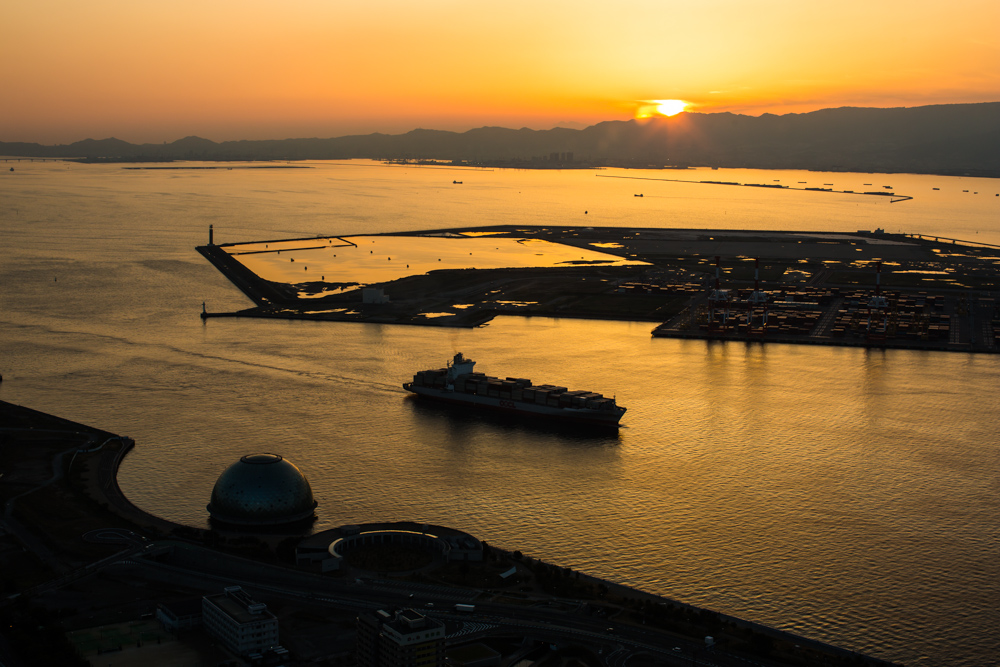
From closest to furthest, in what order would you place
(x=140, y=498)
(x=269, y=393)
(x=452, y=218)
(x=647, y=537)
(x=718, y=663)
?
1. (x=718, y=663)
2. (x=647, y=537)
3. (x=140, y=498)
4. (x=269, y=393)
5. (x=452, y=218)

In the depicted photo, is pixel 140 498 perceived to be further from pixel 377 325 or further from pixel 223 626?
pixel 377 325

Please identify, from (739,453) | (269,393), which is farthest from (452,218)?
(739,453)

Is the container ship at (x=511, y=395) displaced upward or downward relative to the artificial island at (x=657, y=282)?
downward

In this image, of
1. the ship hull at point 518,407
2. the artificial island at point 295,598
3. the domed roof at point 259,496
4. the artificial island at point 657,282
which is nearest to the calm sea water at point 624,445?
the ship hull at point 518,407

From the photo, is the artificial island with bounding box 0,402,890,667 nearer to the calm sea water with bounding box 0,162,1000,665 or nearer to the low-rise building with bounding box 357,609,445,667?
the low-rise building with bounding box 357,609,445,667

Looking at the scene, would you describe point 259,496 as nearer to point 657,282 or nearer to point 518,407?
point 518,407

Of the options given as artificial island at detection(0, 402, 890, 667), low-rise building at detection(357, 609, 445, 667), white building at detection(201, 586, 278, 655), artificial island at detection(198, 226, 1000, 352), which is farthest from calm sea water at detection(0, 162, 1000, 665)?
white building at detection(201, 586, 278, 655)

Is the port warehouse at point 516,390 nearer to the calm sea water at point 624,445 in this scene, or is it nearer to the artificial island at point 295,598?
the calm sea water at point 624,445

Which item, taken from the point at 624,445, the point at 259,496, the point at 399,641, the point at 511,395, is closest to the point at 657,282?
the point at 511,395
